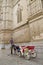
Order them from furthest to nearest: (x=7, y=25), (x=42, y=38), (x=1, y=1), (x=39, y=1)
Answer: (x=1, y=1) < (x=7, y=25) < (x=39, y=1) < (x=42, y=38)

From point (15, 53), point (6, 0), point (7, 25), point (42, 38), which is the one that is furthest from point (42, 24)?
point (6, 0)

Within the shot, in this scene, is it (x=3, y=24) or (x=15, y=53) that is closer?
(x=15, y=53)

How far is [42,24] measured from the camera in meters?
9.03

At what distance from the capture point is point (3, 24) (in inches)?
701

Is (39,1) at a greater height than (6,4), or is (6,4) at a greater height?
(6,4)

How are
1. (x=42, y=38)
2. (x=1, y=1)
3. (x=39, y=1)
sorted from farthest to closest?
(x=1, y=1)
(x=39, y=1)
(x=42, y=38)

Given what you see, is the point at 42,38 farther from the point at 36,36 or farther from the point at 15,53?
the point at 15,53

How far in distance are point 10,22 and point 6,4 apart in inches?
96.1

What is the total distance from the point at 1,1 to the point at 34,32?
34.3 feet

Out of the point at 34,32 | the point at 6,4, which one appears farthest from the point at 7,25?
the point at 34,32

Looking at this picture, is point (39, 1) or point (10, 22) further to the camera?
point (10, 22)

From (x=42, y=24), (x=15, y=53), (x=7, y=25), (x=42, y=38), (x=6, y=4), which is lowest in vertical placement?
(x=15, y=53)

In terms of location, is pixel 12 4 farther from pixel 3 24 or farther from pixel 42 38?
pixel 42 38

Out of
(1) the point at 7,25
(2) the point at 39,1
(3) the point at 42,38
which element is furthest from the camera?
(1) the point at 7,25
